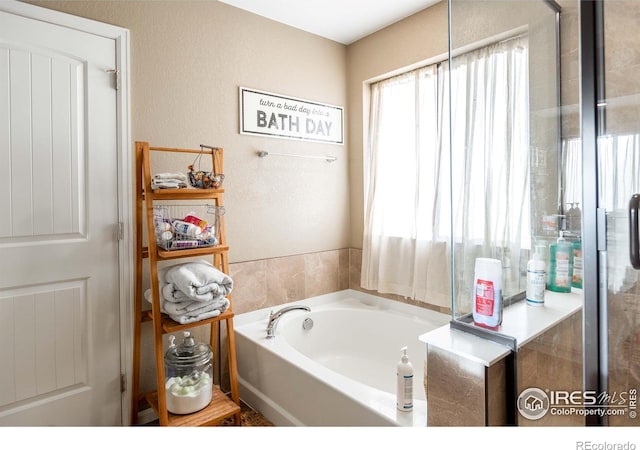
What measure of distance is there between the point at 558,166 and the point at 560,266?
323 mm

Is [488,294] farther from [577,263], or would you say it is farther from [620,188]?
[620,188]

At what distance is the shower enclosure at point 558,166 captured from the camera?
0.97 metres

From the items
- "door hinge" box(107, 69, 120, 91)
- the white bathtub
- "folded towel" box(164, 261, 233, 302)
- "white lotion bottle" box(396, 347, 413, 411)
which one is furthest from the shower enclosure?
"door hinge" box(107, 69, 120, 91)

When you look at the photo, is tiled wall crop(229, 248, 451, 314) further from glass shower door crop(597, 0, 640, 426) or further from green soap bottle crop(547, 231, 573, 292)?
glass shower door crop(597, 0, 640, 426)

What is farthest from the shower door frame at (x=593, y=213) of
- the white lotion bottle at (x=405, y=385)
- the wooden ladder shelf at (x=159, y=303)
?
the wooden ladder shelf at (x=159, y=303)

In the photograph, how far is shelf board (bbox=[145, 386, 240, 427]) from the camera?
1688mm

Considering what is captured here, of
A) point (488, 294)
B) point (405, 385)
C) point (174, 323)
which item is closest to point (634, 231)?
point (488, 294)

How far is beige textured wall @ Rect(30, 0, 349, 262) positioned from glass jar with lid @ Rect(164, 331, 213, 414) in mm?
636

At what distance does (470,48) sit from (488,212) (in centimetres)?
61

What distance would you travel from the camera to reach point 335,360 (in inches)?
98.3

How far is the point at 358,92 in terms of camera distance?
282cm

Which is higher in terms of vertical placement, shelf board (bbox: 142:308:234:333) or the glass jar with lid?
shelf board (bbox: 142:308:234:333)

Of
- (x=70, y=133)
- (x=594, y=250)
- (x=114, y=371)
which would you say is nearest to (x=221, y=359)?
(x=114, y=371)

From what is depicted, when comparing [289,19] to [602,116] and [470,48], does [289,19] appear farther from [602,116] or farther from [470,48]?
[602,116]
